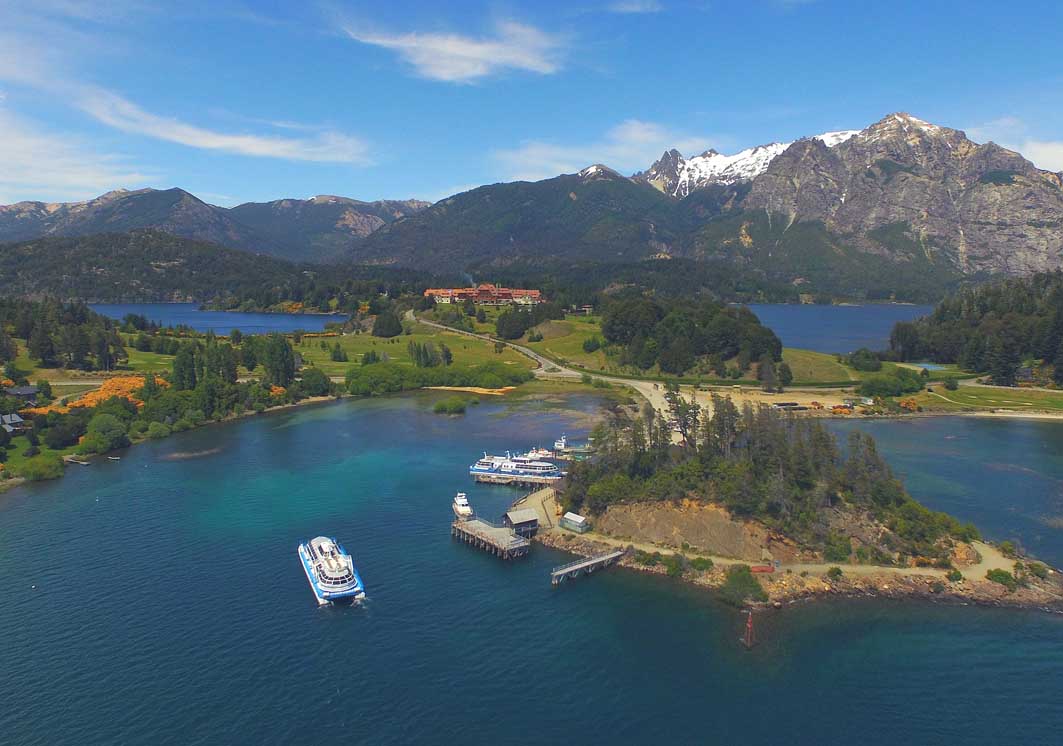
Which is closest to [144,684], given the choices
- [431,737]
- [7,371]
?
[431,737]

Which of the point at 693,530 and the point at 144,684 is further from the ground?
the point at 693,530

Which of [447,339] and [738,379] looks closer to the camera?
[738,379]

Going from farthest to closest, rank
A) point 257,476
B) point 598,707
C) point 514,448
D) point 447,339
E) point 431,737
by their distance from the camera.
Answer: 1. point 447,339
2. point 514,448
3. point 257,476
4. point 598,707
5. point 431,737

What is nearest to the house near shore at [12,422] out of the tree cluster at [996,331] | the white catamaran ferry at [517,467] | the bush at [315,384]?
the bush at [315,384]

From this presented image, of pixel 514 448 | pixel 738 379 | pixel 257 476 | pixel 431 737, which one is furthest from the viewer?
pixel 738 379

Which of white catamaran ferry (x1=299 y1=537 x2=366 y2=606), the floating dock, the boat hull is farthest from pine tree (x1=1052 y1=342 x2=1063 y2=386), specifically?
the boat hull

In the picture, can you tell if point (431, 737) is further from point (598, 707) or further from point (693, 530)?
point (693, 530)

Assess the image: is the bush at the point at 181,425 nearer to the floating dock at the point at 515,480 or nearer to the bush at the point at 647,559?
the floating dock at the point at 515,480
